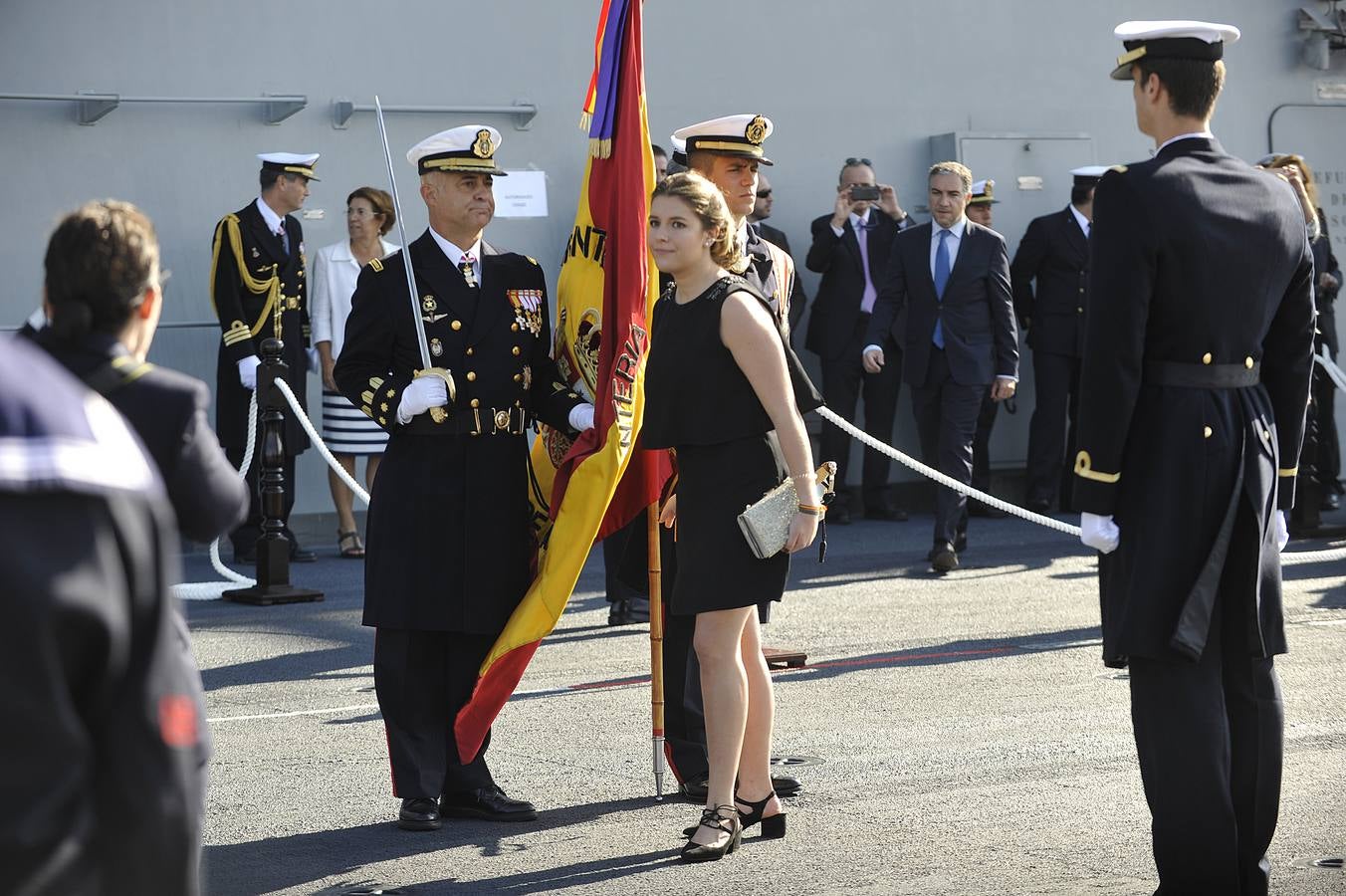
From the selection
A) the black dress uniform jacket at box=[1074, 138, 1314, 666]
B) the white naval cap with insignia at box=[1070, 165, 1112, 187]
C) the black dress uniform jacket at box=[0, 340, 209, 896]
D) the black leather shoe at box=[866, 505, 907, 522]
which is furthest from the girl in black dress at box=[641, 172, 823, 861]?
the white naval cap with insignia at box=[1070, 165, 1112, 187]

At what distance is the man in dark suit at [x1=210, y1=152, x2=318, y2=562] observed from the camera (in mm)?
10789

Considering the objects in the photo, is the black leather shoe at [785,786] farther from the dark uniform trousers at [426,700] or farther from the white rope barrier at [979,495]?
the white rope barrier at [979,495]

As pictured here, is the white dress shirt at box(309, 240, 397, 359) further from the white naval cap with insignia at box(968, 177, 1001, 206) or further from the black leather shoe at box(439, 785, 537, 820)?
the black leather shoe at box(439, 785, 537, 820)

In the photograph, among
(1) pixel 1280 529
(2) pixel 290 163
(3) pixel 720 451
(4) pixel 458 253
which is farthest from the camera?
(2) pixel 290 163

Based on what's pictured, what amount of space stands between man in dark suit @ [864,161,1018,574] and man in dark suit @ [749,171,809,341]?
2.40 feet

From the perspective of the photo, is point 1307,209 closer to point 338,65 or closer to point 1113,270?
point 1113,270

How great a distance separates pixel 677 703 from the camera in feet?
19.1

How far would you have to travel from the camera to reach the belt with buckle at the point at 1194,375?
4.30 m

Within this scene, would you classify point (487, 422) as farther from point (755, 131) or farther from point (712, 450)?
point (755, 131)

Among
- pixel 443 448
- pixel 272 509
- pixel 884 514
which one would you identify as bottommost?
pixel 884 514

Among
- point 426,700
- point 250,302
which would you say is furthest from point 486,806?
point 250,302

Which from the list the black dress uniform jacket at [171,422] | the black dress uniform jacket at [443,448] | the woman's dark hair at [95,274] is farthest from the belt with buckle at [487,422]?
the woman's dark hair at [95,274]

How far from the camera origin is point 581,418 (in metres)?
5.68

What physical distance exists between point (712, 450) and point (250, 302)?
21.0 feet
